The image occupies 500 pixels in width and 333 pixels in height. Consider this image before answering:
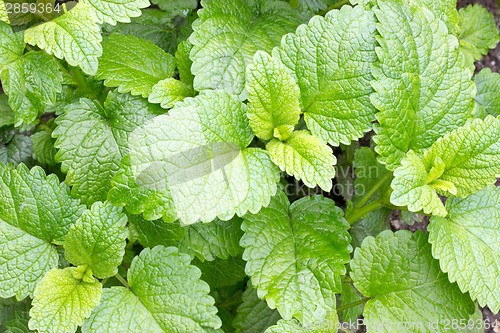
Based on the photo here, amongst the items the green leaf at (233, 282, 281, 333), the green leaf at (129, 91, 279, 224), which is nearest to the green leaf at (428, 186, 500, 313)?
the green leaf at (129, 91, 279, 224)

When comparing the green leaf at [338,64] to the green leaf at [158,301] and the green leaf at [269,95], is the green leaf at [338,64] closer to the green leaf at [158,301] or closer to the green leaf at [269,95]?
the green leaf at [269,95]

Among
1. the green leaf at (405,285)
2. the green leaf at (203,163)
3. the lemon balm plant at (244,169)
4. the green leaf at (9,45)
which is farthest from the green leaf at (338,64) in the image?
the green leaf at (9,45)

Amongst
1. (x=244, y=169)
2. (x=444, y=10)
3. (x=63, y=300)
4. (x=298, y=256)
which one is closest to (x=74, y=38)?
(x=244, y=169)

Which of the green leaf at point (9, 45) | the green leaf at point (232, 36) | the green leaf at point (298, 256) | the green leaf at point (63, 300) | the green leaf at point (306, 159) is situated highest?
the green leaf at point (9, 45)

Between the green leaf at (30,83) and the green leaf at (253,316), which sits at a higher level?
the green leaf at (30,83)

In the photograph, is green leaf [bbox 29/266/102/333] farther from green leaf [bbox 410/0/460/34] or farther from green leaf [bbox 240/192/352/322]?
green leaf [bbox 410/0/460/34]

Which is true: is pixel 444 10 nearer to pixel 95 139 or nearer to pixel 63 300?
pixel 95 139
